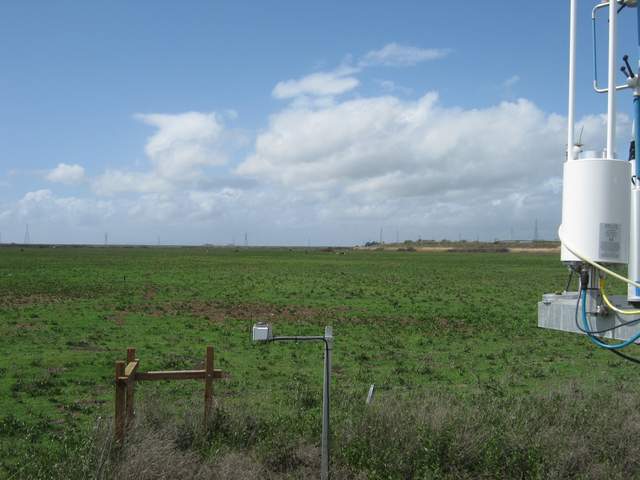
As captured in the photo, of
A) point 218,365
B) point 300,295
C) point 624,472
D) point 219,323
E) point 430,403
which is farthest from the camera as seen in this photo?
point 300,295

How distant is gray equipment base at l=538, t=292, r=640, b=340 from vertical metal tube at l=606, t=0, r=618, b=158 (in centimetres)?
117

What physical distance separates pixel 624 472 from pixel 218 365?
8.93 meters

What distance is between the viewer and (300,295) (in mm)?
31641

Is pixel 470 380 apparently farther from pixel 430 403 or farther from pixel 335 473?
pixel 335 473

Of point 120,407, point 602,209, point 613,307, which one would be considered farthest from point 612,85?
point 120,407

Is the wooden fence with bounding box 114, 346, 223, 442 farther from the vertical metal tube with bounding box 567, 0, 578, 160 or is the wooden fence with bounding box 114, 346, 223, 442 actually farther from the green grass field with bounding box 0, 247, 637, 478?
the vertical metal tube with bounding box 567, 0, 578, 160

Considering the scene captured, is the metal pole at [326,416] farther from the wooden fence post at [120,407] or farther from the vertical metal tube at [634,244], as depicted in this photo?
the vertical metal tube at [634,244]

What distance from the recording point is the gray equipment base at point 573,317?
4422 mm

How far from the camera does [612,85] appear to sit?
441 centimetres

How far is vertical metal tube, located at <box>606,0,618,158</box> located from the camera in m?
4.41

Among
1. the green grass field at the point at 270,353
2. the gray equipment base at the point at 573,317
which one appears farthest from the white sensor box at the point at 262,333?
the gray equipment base at the point at 573,317

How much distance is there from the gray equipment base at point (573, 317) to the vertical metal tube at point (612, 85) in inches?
46.0

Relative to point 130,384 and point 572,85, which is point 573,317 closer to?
point 572,85

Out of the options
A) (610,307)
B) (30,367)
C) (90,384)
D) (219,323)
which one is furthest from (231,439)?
(219,323)
